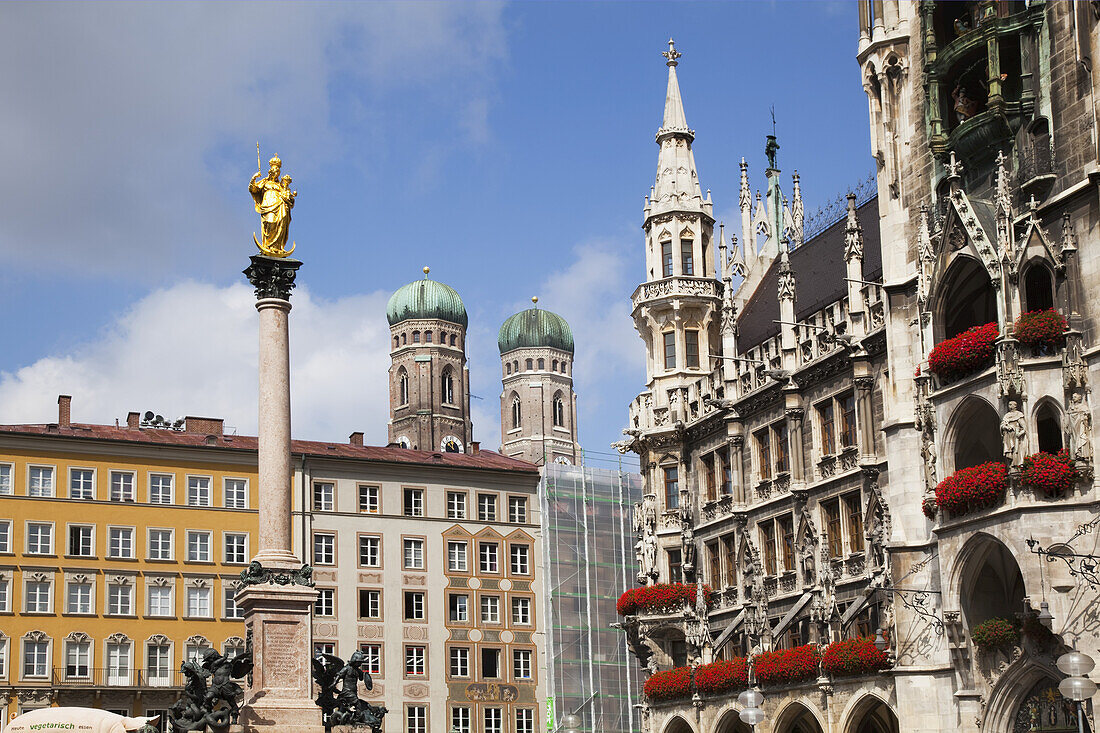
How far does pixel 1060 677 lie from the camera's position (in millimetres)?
38469

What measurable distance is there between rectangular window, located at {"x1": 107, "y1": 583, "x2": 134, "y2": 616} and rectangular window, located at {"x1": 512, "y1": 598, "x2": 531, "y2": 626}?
19519 mm

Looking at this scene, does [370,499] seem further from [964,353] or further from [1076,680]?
→ [1076,680]

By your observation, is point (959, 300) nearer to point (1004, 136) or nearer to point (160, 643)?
point (1004, 136)

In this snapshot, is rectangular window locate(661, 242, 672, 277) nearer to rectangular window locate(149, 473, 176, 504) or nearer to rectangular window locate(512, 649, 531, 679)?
rectangular window locate(512, 649, 531, 679)

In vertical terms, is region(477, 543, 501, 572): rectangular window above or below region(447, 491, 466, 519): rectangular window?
below

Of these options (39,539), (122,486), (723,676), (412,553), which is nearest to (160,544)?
(122,486)

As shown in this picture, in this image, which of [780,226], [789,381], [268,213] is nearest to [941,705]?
[789,381]

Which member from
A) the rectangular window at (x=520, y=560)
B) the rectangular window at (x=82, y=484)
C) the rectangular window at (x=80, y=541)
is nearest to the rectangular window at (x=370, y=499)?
the rectangular window at (x=520, y=560)

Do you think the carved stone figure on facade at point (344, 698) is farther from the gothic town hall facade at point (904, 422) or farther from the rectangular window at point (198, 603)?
the rectangular window at point (198, 603)

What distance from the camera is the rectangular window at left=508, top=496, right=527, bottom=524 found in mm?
83562

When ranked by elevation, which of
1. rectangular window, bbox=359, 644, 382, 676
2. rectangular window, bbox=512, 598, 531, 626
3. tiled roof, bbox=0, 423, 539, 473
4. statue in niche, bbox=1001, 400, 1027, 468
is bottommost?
rectangular window, bbox=359, 644, 382, 676

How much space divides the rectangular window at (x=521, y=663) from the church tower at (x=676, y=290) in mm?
23831

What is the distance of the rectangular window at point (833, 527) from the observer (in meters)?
49.8

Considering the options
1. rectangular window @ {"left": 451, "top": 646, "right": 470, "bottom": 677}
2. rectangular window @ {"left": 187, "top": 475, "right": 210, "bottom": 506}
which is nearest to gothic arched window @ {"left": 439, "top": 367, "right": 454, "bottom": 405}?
rectangular window @ {"left": 451, "top": 646, "right": 470, "bottom": 677}
